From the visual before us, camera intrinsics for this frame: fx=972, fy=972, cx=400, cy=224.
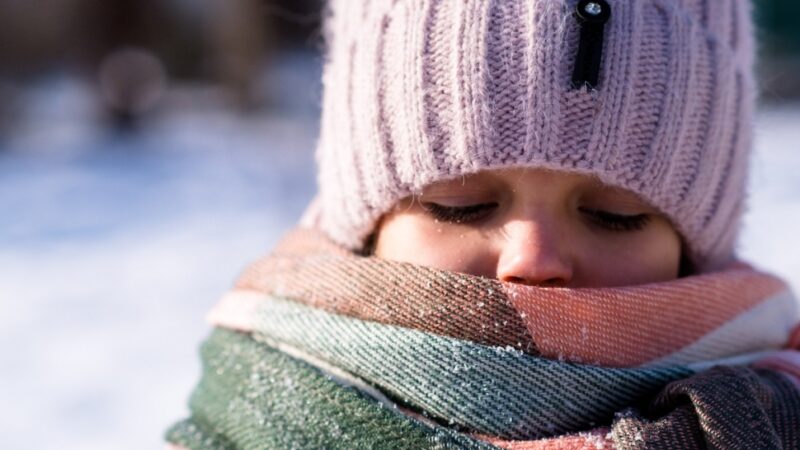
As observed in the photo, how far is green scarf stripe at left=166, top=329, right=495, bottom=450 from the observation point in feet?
3.64

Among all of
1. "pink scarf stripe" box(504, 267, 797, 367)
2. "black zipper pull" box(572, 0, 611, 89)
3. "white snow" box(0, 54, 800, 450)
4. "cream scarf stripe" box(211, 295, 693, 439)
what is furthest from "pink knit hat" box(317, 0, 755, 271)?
"white snow" box(0, 54, 800, 450)

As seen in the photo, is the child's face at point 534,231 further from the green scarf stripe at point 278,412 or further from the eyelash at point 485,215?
the green scarf stripe at point 278,412

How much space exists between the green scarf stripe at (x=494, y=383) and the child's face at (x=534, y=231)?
0.12 m

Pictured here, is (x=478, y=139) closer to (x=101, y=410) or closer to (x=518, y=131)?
(x=518, y=131)

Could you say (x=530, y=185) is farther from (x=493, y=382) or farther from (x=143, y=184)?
(x=143, y=184)

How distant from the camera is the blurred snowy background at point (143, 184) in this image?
2719 millimetres

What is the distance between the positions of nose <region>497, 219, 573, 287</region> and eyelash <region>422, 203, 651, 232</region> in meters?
0.06

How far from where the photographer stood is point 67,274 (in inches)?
156

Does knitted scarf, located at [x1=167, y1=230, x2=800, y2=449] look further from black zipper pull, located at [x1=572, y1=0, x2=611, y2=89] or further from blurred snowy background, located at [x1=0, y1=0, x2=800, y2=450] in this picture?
blurred snowy background, located at [x1=0, y1=0, x2=800, y2=450]

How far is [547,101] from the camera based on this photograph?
1.20 metres

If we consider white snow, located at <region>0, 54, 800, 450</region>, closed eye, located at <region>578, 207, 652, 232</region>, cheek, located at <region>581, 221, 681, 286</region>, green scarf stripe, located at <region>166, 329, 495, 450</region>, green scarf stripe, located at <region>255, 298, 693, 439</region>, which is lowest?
white snow, located at <region>0, 54, 800, 450</region>

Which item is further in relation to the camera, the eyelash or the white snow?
the white snow

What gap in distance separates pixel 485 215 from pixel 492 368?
0.21 m

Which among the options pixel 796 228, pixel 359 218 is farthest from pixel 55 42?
pixel 359 218
